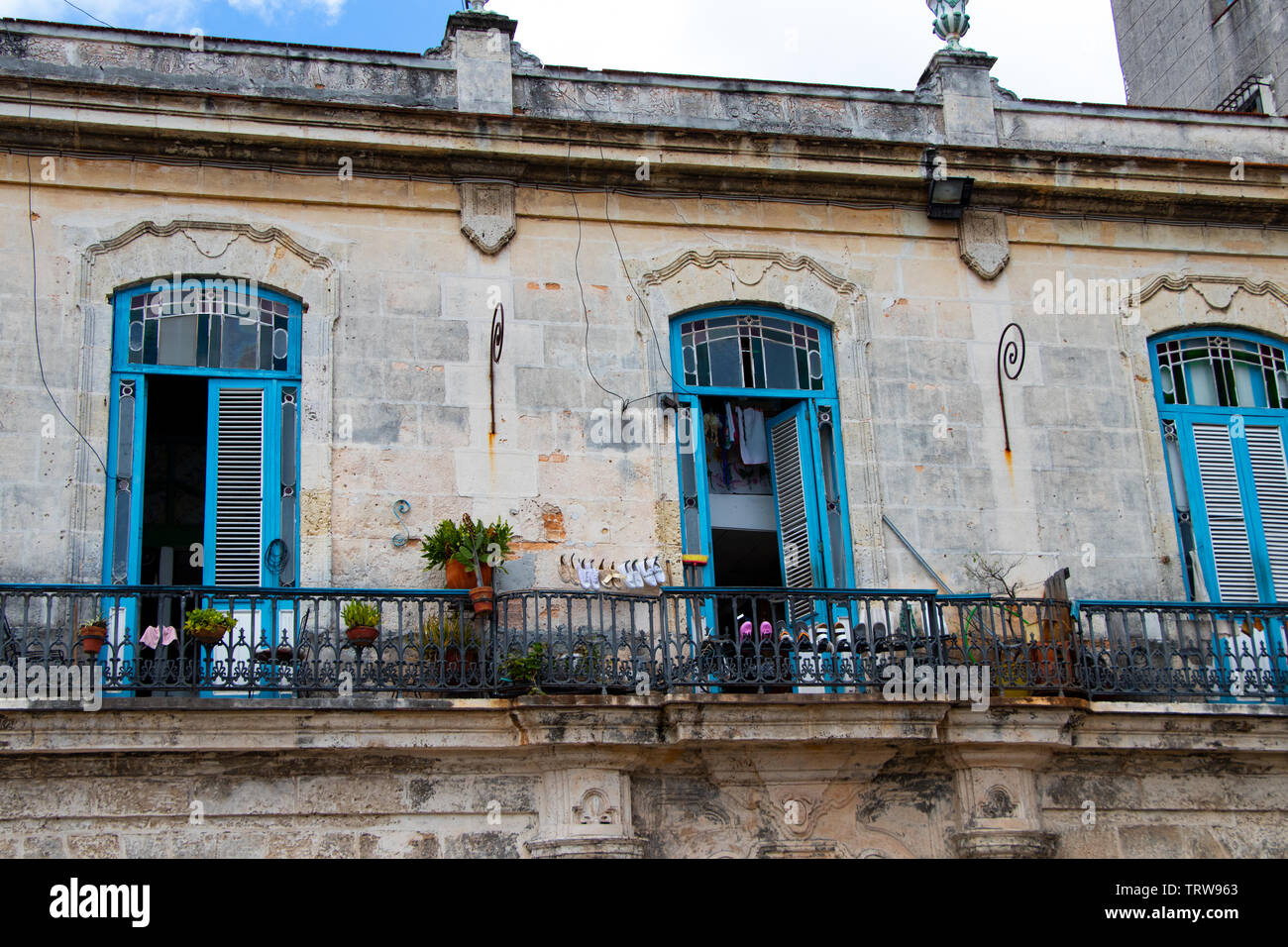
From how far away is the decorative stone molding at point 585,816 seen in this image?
9.35 meters

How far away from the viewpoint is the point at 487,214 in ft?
36.1

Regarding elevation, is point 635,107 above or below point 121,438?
above

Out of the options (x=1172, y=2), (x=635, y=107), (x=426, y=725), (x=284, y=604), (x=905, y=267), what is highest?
(x=1172, y=2)

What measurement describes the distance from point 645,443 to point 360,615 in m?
2.34

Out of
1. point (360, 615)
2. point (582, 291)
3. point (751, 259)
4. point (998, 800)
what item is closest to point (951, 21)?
point (751, 259)

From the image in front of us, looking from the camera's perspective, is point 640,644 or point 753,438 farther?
point 753,438

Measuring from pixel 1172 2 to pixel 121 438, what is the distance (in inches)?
443

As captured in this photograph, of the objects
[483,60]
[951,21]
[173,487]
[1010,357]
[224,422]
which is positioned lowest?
[224,422]

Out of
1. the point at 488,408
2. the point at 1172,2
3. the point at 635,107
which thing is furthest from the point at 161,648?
the point at 1172,2

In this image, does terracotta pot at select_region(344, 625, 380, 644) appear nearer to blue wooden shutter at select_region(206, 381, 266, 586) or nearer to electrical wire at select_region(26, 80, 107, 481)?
blue wooden shutter at select_region(206, 381, 266, 586)

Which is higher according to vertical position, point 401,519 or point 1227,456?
point 1227,456

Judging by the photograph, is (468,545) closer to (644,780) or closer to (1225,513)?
(644,780)
